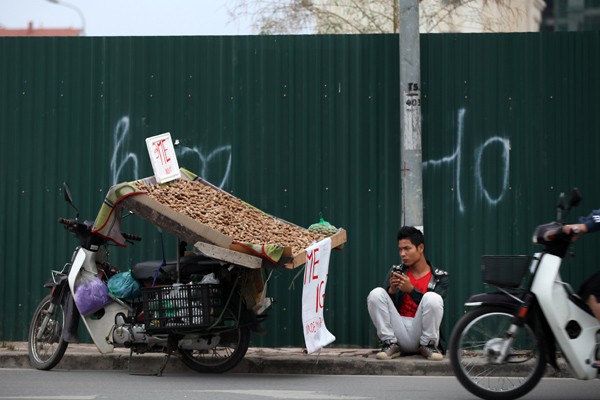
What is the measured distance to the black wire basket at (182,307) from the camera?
9.26m

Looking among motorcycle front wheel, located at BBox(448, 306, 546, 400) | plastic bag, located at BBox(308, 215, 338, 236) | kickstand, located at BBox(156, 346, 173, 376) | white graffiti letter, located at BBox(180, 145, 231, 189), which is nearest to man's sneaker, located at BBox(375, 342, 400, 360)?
plastic bag, located at BBox(308, 215, 338, 236)

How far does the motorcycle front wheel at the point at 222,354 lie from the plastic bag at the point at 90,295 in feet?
2.57

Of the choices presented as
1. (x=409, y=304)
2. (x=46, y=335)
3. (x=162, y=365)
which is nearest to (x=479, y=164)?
(x=409, y=304)

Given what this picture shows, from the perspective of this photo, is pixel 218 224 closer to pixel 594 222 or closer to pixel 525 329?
pixel 525 329

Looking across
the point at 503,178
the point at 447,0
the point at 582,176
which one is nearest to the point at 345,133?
the point at 503,178

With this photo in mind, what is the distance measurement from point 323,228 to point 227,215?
968 mm

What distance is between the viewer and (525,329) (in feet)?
25.2

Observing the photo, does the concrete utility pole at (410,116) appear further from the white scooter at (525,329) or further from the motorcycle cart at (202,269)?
the white scooter at (525,329)

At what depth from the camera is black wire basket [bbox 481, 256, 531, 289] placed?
7.61 metres

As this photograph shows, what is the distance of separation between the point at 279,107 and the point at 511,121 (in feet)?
7.35

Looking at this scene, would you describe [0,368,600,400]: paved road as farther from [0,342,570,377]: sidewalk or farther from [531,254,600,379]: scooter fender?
[531,254,600,379]: scooter fender

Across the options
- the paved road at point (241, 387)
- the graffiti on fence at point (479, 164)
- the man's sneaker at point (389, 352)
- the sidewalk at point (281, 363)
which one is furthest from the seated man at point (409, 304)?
the graffiti on fence at point (479, 164)

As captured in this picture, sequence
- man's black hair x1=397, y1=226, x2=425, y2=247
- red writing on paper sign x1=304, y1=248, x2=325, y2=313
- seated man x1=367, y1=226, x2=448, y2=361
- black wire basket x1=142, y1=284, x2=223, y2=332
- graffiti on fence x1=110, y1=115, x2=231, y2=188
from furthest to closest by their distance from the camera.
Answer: graffiti on fence x1=110, y1=115, x2=231, y2=188 < man's black hair x1=397, y1=226, x2=425, y2=247 < seated man x1=367, y1=226, x2=448, y2=361 < red writing on paper sign x1=304, y1=248, x2=325, y2=313 < black wire basket x1=142, y1=284, x2=223, y2=332

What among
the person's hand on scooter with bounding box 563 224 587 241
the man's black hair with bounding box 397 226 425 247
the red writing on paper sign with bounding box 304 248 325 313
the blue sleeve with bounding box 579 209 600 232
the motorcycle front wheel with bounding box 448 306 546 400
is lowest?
the motorcycle front wheel with bounding box 448 306 546 400
